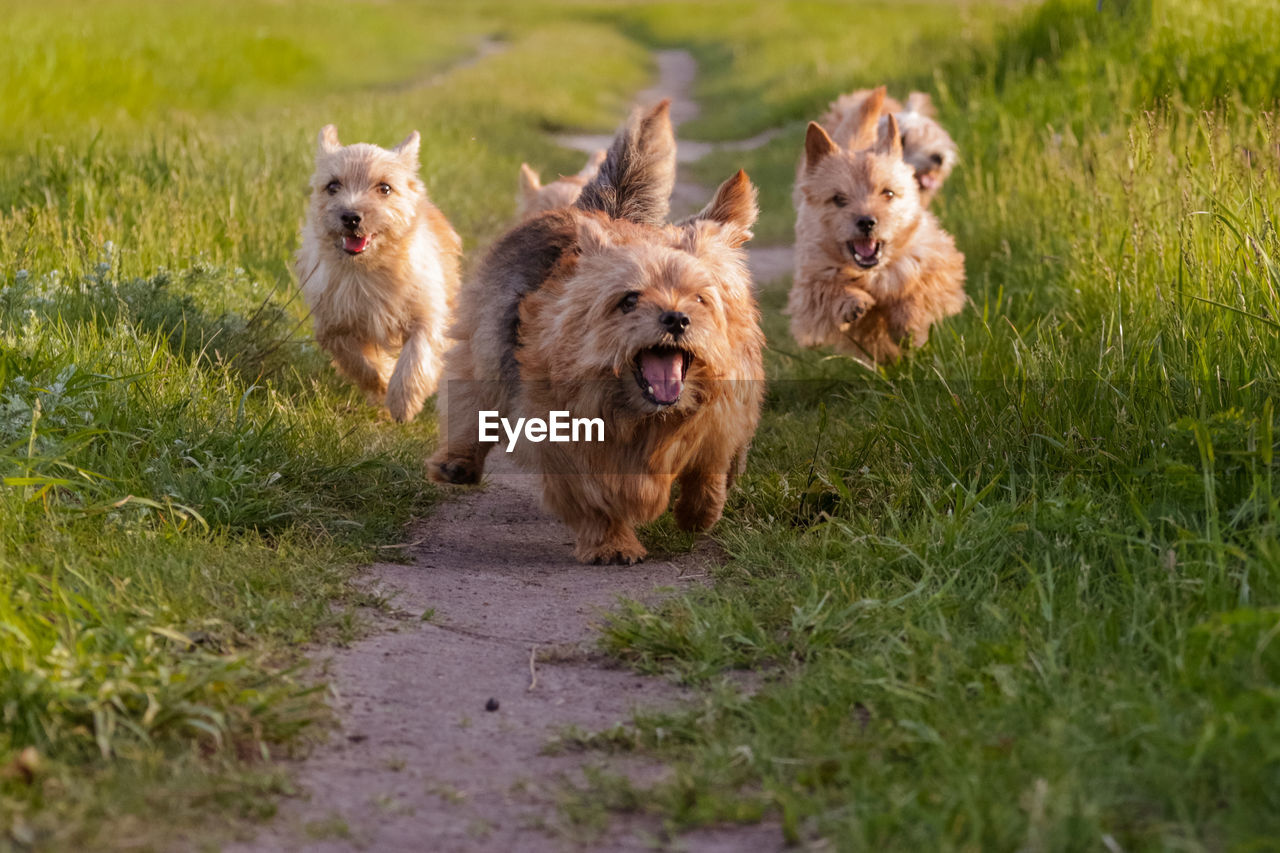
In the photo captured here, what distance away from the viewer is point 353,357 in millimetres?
5973

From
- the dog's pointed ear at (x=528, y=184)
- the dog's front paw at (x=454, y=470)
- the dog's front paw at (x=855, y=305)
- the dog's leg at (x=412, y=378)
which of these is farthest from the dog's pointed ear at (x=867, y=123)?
→ the dog's front paw at (x=454, y=470)

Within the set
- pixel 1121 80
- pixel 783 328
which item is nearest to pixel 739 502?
pixel 783 328

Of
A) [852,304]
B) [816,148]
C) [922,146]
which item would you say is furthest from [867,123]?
[852,304]

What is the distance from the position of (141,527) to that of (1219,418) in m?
3.06

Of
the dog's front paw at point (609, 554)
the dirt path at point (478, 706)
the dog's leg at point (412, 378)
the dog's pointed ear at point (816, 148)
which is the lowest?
the dirt path at point (478, 706)

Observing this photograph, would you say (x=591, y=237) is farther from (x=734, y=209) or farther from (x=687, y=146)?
(x=687, y=146)

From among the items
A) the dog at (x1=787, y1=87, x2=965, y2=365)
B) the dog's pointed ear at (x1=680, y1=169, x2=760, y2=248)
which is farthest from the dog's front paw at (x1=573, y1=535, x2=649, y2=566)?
the dog at (x1=787, y1=87, x2=965, y2=365)

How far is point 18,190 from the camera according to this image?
23.1 feet

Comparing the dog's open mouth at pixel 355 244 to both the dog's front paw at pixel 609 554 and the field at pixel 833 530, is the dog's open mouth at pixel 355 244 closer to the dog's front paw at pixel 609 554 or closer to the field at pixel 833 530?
the field at pixel 833 530

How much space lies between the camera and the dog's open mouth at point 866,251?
242 inches

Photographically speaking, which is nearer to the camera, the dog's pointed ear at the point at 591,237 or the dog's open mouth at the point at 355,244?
the dog's pointed ear at the point at 591,237

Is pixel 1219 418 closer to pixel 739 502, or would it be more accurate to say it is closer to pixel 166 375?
pixel 739 502

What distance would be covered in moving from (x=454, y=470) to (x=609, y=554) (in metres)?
0.77

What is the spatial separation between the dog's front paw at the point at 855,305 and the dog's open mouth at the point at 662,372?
250cm
